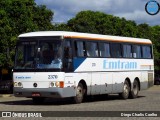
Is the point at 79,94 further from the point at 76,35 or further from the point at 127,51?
the point at 127,51

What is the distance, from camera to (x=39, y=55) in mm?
23203

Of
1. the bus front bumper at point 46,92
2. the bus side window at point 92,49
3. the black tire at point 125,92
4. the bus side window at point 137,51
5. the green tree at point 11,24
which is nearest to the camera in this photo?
the bus front bumper at point 46,92

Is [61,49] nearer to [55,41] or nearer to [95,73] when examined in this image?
[55,41]

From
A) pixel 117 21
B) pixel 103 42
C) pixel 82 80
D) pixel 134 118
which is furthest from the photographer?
pixel 117 21

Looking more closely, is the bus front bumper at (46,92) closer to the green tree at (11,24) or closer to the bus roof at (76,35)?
the bus roof at (76,35)

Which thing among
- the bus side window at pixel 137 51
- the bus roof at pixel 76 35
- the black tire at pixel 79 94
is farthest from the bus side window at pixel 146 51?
the black tire at pixel 79 94

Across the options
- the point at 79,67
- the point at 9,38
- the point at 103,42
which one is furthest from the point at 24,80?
the point at 9,38

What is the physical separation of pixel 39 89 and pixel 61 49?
1969 mm

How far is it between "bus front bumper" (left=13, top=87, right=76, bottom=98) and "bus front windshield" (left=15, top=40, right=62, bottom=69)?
958mm

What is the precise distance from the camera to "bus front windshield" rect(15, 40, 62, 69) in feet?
75.5

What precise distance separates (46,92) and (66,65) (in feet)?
4.77

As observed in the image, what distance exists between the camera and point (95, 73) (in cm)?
2606

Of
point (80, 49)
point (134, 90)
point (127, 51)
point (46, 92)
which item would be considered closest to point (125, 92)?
point (134, 90)

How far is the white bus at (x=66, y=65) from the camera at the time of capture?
906 inches
